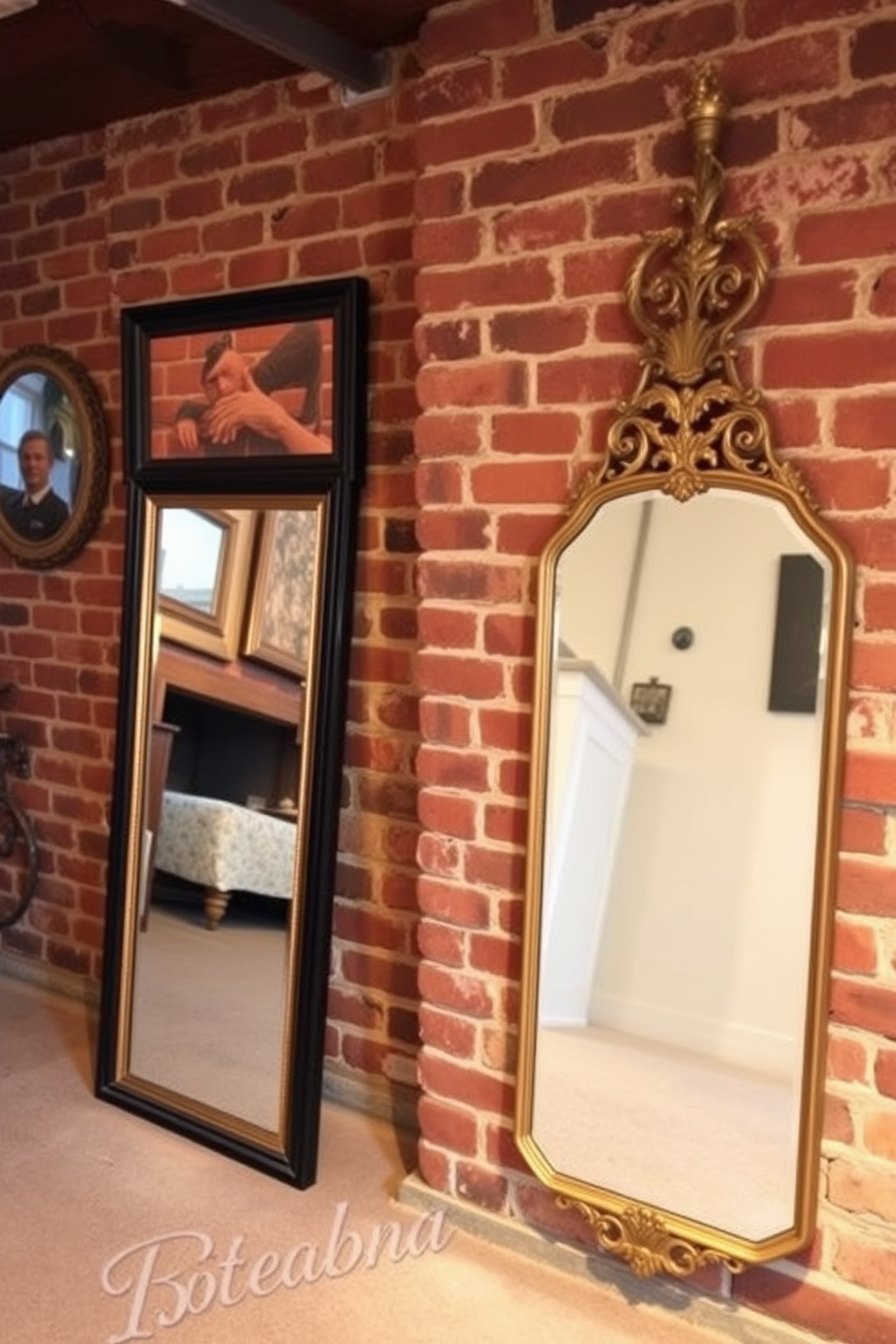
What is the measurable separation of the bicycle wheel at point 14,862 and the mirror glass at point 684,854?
1721 millimetres

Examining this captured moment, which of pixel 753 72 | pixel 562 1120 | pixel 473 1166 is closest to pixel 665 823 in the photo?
pixel 562 1120

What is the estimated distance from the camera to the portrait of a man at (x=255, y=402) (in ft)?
7.27

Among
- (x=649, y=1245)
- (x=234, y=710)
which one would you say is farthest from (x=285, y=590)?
(x=649, y=1245)

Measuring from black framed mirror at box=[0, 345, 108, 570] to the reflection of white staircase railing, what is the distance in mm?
1534

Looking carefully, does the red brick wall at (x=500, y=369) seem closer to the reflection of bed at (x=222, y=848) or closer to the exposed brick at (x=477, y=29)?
the exposed brick at (x=477, y=29)

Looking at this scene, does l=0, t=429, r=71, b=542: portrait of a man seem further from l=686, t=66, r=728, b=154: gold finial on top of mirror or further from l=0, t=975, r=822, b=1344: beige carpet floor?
l=686, t=66, r=728, b=154: gold finial on top of mirror

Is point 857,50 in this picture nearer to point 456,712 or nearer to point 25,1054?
point 456,712

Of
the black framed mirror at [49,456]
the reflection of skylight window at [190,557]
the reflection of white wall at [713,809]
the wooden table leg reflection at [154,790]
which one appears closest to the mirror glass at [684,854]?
the reflection of white wall at [713,809]

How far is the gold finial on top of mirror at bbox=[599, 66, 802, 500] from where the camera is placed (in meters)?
1.62

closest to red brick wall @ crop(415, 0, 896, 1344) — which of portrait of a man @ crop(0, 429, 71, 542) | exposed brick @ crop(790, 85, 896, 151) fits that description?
exposed brick @ crop(790, 85, 896, 151)

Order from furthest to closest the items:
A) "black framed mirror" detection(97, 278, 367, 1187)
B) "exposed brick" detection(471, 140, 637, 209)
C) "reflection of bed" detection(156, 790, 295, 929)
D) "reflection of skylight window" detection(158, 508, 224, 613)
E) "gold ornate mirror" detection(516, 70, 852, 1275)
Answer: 1. "reflection of skylight window" detection(158, 508, 224, 613)
2. "reflection of bed" detection(156, 790, 295, 929)
3. "black framed mirror" detection(97, 278, 367, 1187)
4. "exposed brick" detection(471, 140, 637, 209)
5. "gold ornate mirror" detection(516, 70, 852, 1275)

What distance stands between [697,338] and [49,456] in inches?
73.6

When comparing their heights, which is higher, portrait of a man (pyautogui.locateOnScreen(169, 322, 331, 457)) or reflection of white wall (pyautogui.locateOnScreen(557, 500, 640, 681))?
portrait of a man (pyautogui.locateOnScreen(169, 322, 331, 457))

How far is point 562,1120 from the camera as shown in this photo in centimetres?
188
